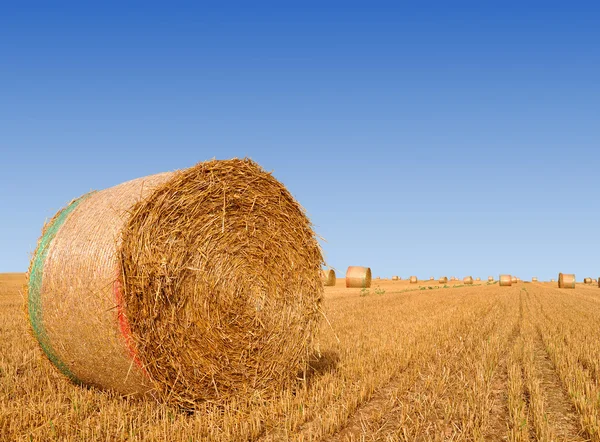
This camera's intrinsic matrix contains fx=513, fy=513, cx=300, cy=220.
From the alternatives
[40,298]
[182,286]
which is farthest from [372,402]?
[40,298]

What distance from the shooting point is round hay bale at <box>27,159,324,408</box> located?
5.10 metres

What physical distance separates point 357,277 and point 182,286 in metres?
28.3

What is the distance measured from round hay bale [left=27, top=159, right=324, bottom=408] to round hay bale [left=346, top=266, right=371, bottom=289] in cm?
Result: 2670

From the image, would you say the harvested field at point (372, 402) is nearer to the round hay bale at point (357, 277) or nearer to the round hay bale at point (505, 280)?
the round hay bale at point (357, 277)

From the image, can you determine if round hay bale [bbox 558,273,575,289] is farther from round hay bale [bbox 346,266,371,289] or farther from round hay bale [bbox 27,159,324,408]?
round hay bale [bbox 27,159,324,408]

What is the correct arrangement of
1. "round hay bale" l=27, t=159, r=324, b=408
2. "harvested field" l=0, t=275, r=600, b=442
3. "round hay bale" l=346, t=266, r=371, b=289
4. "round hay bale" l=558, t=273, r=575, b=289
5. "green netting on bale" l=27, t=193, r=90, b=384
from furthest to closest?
"round hay bale" l=558, t=273, r=575, b=289, "round hay bale" l=346, t=266, r=371, b=289, "green netting on bale" l=27, t=193, r=90, b=384, "round hay bale" l=27, t=159, r=324, b=408, "harvested field" l=0, t=275, r=600, b=442

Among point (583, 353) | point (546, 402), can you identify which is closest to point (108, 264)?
point (546, 402)

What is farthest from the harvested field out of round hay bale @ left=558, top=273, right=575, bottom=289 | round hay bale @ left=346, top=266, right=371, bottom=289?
round hay bale @ left=558, top=273, right=575, bottom=289

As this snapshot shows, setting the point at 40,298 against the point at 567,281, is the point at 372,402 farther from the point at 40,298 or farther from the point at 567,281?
the point at 567,281

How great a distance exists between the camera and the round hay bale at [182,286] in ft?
16.7

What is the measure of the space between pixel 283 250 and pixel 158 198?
1.79 meters

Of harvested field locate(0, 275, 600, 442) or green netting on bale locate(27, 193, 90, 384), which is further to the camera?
green netting on bale locate(27, 193, 90, 384)

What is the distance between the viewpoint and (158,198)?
5.27m

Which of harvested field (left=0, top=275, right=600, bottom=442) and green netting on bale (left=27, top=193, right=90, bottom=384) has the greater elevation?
green netting on bale (left=27, top=193, right=90, bottom=384)
